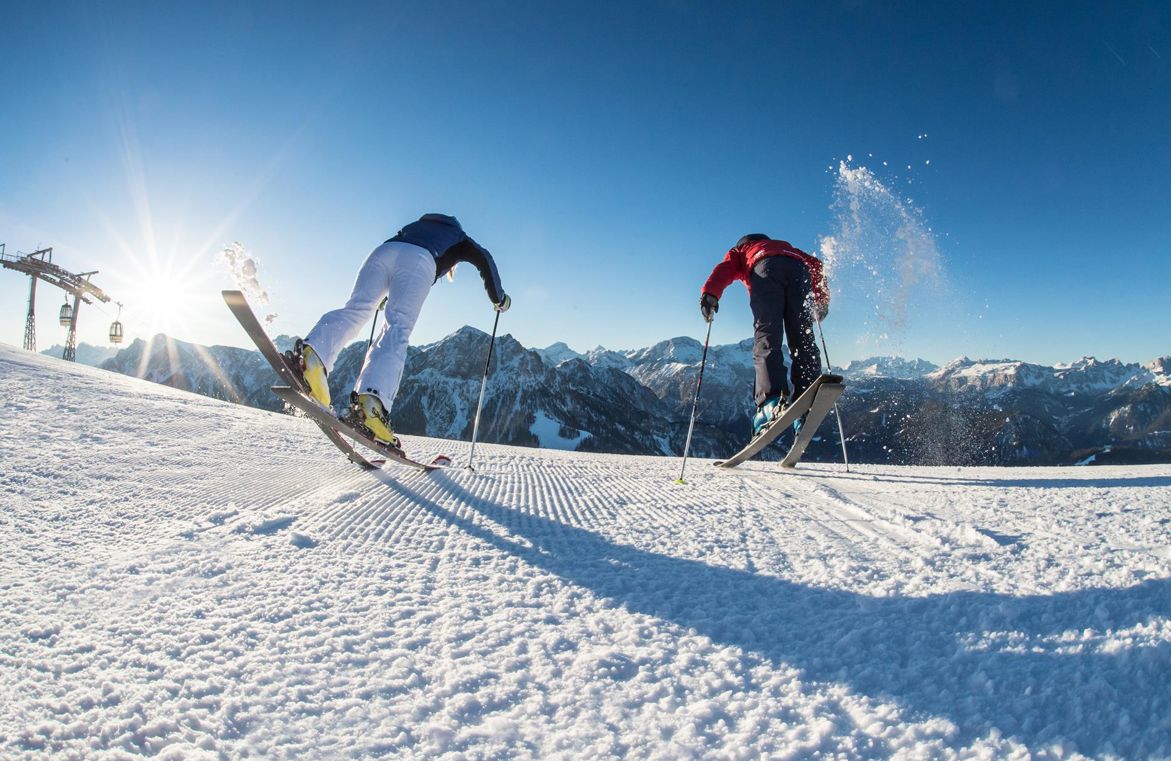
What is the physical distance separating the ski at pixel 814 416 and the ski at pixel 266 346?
3427 millimetres

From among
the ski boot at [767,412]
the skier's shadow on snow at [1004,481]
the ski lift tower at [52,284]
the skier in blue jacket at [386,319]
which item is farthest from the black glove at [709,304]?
the ski lift tower at [52,284]

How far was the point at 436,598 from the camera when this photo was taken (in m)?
1.48

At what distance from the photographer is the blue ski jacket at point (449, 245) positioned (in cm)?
431

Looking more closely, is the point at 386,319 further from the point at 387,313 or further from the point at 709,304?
the point at 709,304

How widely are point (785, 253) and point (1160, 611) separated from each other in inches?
170

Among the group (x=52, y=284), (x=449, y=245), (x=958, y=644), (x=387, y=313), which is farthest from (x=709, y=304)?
(x=52, y=284)

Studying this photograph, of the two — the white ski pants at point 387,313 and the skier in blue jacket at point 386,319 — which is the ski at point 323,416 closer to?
the skier in blue jacket at point 386,319

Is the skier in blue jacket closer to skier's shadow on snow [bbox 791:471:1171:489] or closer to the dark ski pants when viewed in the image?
the dark ski pants

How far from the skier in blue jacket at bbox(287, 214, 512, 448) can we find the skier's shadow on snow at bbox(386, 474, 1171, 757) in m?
2.31

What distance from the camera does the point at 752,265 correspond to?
5352 millimetres

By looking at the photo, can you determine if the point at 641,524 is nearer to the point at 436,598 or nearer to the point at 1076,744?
the point at 436,598

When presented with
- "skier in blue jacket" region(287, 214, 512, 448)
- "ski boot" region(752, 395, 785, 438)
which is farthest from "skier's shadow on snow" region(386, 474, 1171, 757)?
"ski boot" region(752, 395, 785, 438)

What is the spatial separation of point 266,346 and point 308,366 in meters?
0.42

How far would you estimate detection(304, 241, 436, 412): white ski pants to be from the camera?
3.70 m
